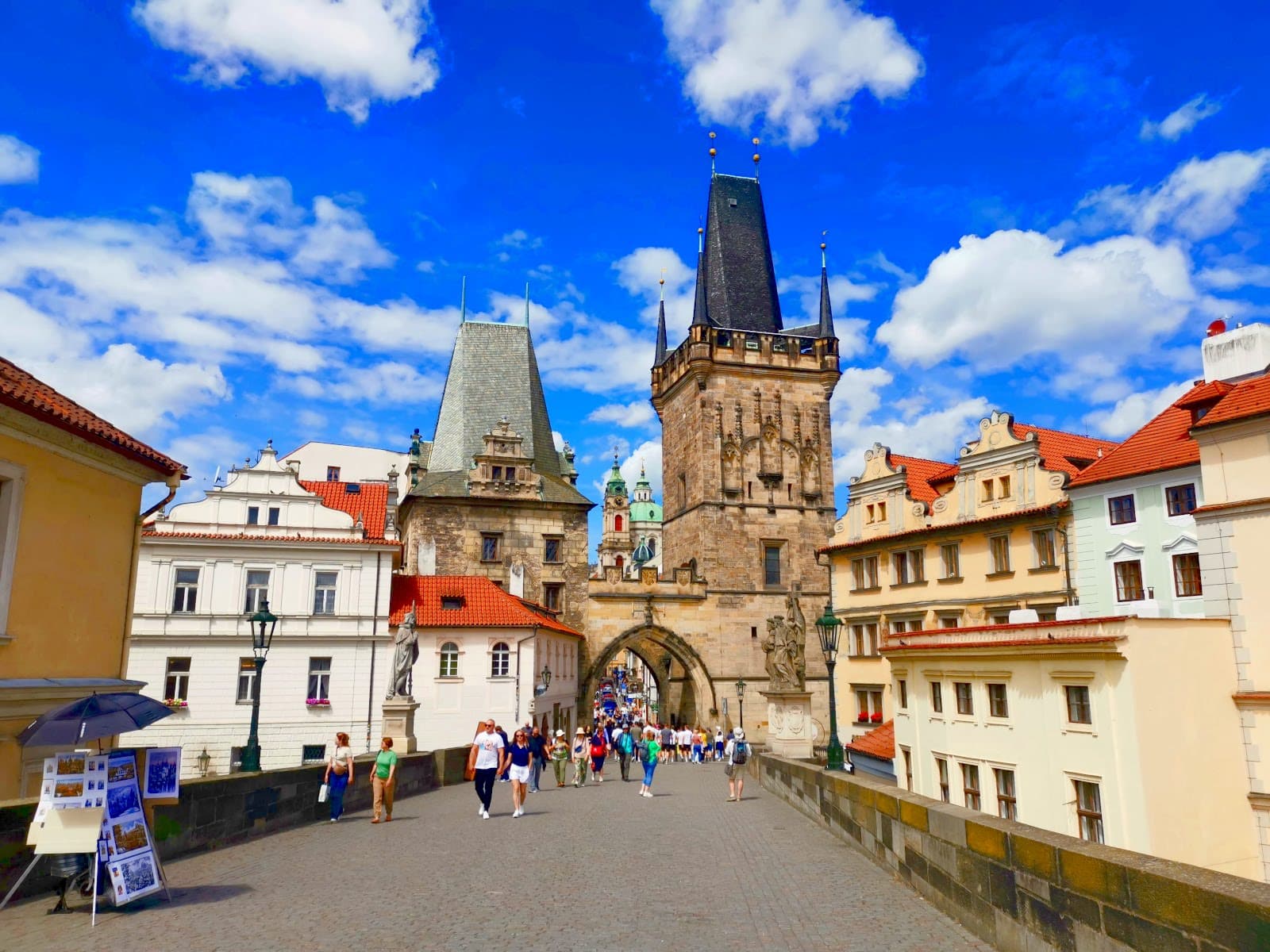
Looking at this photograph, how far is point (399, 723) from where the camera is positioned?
67.3 feet

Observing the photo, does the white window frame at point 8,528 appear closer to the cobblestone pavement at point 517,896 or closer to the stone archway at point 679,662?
the cobblestone pavement at point 517,896

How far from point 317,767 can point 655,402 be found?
40556 mm

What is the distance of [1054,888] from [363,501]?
33898 mm

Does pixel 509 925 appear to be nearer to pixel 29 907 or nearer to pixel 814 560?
pixel 29 907

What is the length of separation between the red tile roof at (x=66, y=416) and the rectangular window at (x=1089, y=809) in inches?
647

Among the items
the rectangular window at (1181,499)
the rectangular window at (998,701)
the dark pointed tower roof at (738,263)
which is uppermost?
the dark pointed tower roof at (738,263)

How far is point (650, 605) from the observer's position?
4306cm

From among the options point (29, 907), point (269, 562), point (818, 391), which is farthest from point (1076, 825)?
point (818, 391)

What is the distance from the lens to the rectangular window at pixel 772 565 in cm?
4522

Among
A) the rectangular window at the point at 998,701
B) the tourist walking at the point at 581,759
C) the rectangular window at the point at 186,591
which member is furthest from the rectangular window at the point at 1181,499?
the rectangular window at the point at 186,591

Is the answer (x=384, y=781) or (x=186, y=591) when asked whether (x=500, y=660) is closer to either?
(x=186, y=591)

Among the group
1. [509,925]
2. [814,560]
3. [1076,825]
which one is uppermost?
[814,560]

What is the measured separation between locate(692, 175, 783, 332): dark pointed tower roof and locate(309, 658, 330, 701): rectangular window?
86.5 feet

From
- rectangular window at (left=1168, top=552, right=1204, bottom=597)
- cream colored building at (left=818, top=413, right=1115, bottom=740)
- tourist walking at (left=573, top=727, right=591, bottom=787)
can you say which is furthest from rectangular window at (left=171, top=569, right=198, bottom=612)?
rectangular window at (left=1168, top=552, right=1204, bottom=597)
